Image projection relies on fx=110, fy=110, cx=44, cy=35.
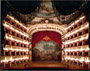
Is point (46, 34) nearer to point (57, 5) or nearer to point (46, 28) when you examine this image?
point (46, 28)

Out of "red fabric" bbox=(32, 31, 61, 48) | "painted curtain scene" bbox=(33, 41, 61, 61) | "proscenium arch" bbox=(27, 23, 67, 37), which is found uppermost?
"proscenium arch" bbox=(27, 23, 67, 37)

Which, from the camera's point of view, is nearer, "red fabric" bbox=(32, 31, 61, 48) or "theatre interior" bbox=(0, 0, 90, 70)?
"theatre interior" bbox=(0, 0, 90, 70)

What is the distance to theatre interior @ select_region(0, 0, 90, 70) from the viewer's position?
10633mm

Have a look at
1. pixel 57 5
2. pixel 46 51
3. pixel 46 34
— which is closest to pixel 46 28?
pixel 46 34

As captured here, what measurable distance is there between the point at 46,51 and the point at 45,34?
3.78m

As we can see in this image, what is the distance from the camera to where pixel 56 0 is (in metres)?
9.61

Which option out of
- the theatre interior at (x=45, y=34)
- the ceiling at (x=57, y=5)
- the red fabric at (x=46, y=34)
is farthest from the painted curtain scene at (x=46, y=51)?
the ceiling at (x=57, y=5)

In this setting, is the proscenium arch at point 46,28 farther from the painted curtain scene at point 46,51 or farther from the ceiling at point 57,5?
the ceiling at point 57,5

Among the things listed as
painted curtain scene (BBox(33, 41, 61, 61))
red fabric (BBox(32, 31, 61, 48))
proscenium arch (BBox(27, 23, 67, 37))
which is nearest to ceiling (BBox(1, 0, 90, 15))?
proscenium arch (BBox(27, 23, 67, 37))

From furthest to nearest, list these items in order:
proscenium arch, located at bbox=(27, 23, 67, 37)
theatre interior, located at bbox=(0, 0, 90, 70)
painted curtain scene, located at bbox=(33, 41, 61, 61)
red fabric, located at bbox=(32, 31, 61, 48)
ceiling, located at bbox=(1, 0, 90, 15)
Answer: painted curtain scene, located at bbox=(33, 41, 61, 61), red fabric, located at bbox=(32, 31, 61, 48), proscenium arch, located at bbox=(27, 23, 67, 37), theatre interior, located at bbox=(0, 0, 90, 70), ceiling, located at bbox=(1, 0, 90, 15)

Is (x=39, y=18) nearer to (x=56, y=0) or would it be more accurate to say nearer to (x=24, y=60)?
(x=24, y=60)

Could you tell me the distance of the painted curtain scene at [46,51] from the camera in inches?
914

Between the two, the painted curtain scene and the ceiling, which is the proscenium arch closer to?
the painted curtain scene

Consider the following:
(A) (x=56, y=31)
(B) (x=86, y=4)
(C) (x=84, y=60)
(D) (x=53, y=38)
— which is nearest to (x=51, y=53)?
(D) (x=53, y=38)
